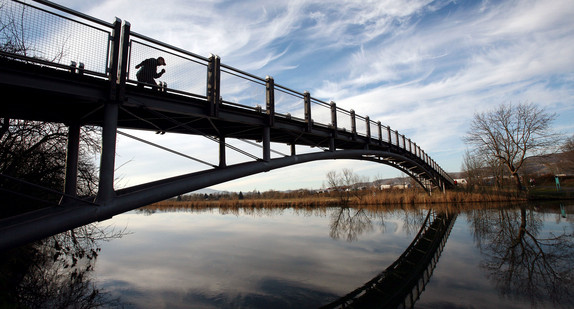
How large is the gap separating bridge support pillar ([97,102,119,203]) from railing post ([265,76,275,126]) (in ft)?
13.6

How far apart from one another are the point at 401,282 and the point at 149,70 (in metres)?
7.40

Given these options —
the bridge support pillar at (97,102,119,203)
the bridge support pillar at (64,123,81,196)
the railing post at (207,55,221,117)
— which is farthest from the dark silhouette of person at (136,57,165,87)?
the bridge support pillar at (64,123,81,196)

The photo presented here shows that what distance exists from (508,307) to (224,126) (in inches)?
291

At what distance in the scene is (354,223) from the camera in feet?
53.9

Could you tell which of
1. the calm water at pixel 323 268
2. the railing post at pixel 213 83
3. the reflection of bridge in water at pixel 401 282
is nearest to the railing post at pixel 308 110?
the railing post at pixel 213 83

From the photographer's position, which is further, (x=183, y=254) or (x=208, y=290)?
(x=183, y=254)

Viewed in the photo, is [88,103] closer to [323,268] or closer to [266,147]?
[266,147]

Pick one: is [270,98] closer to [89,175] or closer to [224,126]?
[224,126]

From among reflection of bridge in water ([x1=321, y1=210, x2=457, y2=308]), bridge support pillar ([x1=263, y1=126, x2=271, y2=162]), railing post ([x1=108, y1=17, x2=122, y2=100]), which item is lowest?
reflection of bridge in water ([x1=321, y1=210, x2=457, y2=308])

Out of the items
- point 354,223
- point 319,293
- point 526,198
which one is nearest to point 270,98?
point 319,293

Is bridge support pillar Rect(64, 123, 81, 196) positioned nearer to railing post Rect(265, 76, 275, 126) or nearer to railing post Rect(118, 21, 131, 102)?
railing post Rect(118, 21, 131, 102)

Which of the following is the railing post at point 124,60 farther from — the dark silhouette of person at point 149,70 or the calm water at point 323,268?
the calm water at point 323,268

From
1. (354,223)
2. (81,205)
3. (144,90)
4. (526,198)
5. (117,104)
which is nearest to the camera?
(81,205)

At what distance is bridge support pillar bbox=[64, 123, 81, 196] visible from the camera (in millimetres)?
4905
